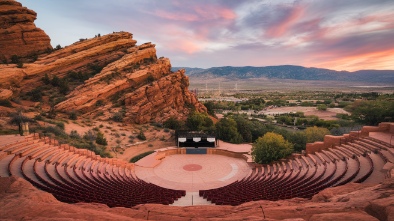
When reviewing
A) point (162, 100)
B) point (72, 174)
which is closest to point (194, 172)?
point (72, 174)

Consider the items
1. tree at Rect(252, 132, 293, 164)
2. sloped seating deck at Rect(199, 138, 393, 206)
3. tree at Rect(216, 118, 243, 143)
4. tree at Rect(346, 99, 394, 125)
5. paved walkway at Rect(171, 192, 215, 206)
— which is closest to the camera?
sloped seating deck at Rect(199, 138, 393, 206)

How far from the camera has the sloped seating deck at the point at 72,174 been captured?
12.8 meters

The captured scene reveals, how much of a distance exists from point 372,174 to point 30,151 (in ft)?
85.2

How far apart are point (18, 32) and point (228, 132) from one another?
52.7 meters

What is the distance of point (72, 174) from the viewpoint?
18.0 meters

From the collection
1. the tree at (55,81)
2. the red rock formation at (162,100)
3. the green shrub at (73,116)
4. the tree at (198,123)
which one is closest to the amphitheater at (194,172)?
the tree at (198,123)

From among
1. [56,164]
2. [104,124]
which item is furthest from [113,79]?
[56,164]

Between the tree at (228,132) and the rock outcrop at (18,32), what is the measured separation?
47.8 metres

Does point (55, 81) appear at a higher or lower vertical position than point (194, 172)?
higher

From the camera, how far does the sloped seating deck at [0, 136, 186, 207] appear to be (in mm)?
12792

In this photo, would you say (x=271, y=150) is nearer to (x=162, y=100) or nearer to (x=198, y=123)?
(x=198, y=123)

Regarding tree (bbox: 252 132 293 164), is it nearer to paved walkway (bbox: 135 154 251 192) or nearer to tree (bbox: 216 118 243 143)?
paved walkway (bbox: 135 154 251 192)

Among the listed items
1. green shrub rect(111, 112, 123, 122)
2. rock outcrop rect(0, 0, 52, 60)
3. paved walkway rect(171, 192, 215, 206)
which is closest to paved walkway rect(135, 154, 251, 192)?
paved walkway rect(171, 192, 215, 206)

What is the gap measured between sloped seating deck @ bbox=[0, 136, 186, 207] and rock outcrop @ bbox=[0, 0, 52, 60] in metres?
42.3
